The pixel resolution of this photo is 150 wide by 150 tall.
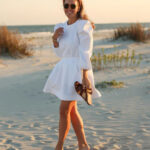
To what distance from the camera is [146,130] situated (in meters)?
3.12

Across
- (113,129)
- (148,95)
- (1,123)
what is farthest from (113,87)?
(1,123)

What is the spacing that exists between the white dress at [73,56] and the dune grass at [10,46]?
569 centimetres

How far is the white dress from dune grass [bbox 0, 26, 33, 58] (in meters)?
5.69

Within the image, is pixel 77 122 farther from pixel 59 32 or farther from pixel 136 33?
pixel 136 33

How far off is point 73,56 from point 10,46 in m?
5.93

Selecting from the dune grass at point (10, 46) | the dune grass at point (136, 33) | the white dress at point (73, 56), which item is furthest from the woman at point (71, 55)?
the dune grass at point (136, 33)

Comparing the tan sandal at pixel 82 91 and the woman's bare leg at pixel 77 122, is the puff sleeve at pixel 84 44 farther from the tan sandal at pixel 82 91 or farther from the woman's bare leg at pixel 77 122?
the woman's bare leg at pixel 77 122

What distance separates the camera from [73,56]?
228 cm

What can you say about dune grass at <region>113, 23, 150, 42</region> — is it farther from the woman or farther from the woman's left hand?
the woman's left hand

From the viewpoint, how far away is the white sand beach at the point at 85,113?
289 centimetres

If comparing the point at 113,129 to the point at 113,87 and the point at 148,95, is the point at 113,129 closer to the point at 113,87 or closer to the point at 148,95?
the point at 148,95

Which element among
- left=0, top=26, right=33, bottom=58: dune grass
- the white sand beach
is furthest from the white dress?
left=0, top=26, right=33, bottom=58: dune grass

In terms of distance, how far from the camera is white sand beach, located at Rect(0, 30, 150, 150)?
289 centimetres

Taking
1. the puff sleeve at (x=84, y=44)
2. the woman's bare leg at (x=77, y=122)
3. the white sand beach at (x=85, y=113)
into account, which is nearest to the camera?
the puff sleeve at (x=84, y=44)
